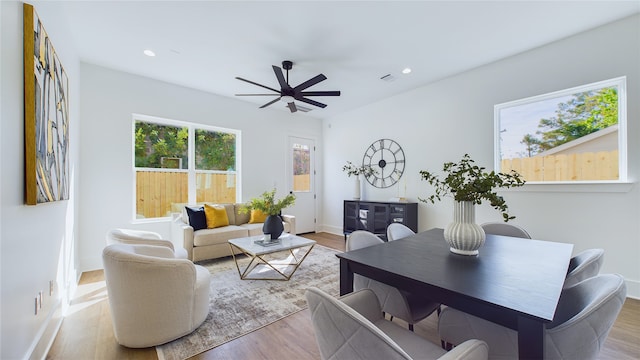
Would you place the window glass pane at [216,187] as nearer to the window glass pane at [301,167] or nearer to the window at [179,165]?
the window at [179,165]

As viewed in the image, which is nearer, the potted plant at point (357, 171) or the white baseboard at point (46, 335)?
the white baseboard at point (46, 335)

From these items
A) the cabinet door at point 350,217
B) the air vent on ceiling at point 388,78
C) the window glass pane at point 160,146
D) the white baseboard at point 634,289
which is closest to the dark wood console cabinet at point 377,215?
the cabinet door at point 350,217

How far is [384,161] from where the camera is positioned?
498cm

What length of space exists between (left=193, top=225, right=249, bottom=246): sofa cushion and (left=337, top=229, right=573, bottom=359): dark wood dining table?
2.82 meters

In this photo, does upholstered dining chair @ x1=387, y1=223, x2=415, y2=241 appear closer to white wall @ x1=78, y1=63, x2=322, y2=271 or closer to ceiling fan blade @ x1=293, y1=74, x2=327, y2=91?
ceiling fan blade @ x1=293, y1=74, x2=327, y2=91

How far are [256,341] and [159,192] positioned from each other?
3283mm

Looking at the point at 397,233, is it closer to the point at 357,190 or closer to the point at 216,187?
the point at 357,190

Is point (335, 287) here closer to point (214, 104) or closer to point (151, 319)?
point (151, 319)

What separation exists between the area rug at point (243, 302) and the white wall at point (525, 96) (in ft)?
7.41

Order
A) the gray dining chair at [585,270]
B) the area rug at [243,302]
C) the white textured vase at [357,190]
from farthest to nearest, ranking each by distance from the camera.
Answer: the white textured vase at [357,190]
the area rug at [243,302]
the gray dining chair at [585,270]

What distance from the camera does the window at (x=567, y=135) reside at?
2721 mm

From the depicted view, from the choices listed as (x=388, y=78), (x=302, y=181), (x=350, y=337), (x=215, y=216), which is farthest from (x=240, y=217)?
(x=350, y=337)

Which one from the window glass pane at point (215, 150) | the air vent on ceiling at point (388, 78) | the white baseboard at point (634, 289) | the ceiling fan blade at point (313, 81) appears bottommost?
the white baseboard at point (634, 289)

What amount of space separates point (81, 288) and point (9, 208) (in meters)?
2.31
